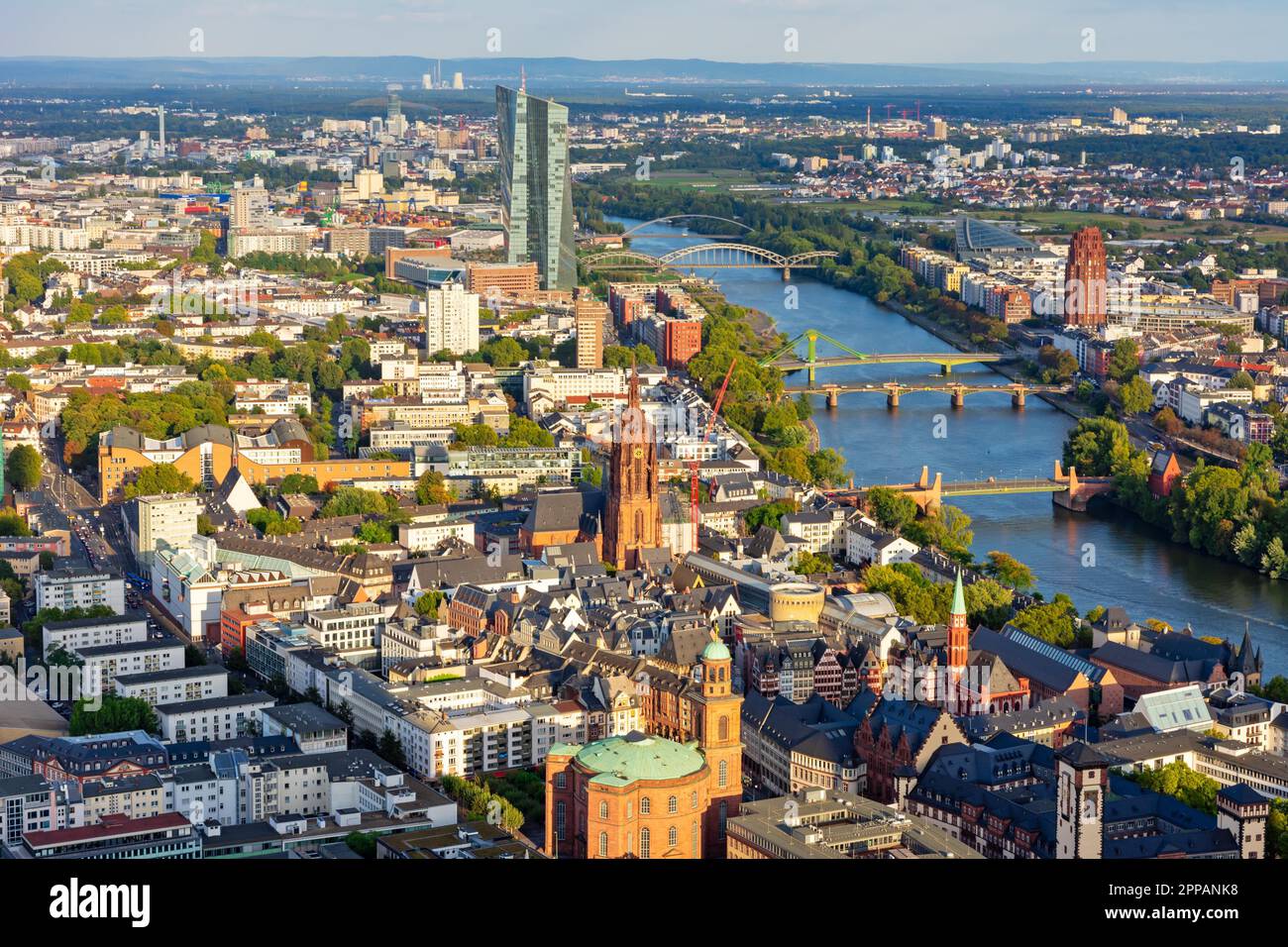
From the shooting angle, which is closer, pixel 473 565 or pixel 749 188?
pixel 473 565

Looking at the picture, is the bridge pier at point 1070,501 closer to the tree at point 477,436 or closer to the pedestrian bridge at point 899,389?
the tree at point 477,436

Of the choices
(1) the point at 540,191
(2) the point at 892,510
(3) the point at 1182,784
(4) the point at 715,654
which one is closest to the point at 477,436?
(2) the point at 892,510

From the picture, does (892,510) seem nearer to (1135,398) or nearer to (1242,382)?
(1135,398)

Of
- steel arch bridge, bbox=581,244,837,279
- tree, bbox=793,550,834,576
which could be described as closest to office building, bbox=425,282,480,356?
steel arch bridge, bbox=581,244,837,279

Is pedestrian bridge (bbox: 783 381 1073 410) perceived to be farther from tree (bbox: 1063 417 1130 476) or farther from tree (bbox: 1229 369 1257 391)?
tree (bbox: 1063 417 1130 476)

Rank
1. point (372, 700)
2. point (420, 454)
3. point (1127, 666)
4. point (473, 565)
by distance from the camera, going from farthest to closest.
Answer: point (420, 454) → point (473, 565) → point (1127, 666) → point (372, 700)
